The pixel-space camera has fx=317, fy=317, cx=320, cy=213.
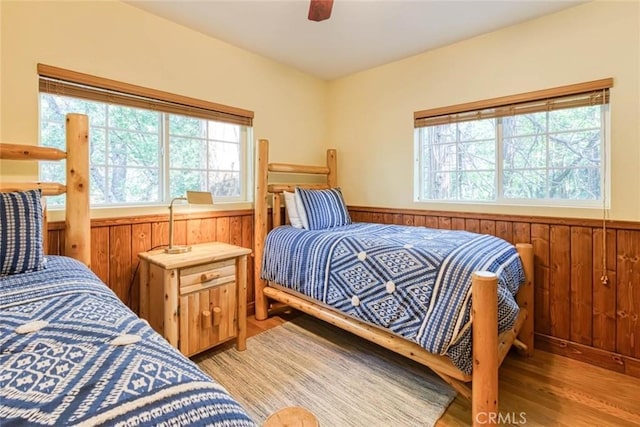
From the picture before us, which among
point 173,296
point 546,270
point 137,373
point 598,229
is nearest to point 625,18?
point 598,229

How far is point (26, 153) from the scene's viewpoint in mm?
1644

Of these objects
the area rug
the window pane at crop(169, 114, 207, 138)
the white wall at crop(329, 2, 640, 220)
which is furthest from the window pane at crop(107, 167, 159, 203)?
the white wall at crop(329, 2, 640, 220)

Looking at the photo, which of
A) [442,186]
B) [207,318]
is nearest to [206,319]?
[207,318]

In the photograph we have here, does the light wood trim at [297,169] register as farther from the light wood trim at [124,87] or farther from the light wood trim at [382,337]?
the light wood trim at [382,337]

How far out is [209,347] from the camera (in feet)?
6.88

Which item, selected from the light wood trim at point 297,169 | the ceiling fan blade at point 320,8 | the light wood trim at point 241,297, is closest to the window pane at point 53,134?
the light wood trim at point 241,297

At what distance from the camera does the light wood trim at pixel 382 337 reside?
1626 millimetres

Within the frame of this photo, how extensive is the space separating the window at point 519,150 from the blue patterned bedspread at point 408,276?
25.1 inches

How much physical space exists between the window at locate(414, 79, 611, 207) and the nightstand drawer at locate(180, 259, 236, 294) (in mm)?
1841

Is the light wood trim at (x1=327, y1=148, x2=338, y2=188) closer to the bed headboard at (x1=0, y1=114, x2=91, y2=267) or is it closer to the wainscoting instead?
the wainscoting

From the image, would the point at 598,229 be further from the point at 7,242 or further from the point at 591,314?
the point at 7,242

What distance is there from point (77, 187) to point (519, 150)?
3049 mm

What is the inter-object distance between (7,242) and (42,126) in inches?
37.9

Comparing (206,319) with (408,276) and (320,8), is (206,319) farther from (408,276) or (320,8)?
(320,8)
